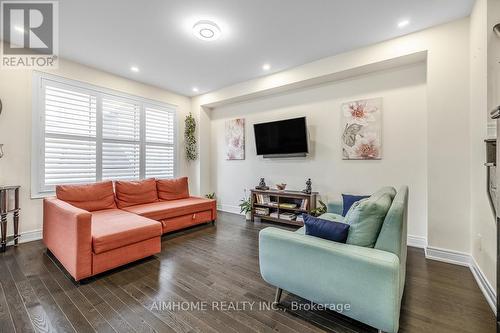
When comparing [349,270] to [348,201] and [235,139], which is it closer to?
[348,201]

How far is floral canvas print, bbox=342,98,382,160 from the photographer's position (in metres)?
3.34

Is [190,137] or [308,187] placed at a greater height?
[190,137]

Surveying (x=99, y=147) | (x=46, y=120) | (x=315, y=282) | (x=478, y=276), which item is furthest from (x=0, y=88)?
(x=478, y=276)

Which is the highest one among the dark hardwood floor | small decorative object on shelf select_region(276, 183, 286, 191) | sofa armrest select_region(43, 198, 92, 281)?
small decorative object on shelf select_region(276, 183, 286, 191)

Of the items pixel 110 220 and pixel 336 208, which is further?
pixel 336 208

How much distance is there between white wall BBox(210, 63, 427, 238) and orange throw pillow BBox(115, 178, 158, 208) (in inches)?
70.5

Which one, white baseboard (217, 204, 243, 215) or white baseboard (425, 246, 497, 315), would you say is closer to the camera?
white baseboard (425, 246, 497, 315)

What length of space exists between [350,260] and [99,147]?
4342 millimetres

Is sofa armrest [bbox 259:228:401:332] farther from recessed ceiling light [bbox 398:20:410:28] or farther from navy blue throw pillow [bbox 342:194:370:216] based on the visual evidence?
recessed ceiling light [bbox 398:20:410:28]

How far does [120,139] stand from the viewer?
4.25 metres

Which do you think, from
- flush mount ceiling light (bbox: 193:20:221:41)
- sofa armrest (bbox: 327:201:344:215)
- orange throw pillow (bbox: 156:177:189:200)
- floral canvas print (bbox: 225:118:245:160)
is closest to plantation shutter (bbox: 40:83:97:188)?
orange throw pillow (bbox: 156:177:189:200)
